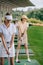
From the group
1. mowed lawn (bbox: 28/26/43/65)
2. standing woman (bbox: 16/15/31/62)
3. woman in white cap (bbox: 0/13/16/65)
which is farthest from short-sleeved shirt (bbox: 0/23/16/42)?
mowed lawn (bbox: 28/26/43/65)

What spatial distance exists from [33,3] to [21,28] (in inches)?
15.2

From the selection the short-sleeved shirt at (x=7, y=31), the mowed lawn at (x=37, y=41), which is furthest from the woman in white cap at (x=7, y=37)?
the mowed lawn at (x=37, y=41)

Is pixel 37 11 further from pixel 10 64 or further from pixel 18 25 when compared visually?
pixel 10 64

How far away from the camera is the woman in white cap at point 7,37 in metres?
3.85

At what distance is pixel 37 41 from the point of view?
407 centimetres

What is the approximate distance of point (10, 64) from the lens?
4016 millimetres

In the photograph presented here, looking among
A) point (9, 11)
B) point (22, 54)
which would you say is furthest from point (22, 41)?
point (9, 11)

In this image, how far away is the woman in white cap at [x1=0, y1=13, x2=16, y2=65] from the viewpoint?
3.85 metres

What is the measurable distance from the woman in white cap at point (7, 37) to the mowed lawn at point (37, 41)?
0.27 meters

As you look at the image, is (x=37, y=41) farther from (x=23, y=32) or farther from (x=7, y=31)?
(x=7, y=31)

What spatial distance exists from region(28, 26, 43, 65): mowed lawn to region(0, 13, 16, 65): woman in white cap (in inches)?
10.5

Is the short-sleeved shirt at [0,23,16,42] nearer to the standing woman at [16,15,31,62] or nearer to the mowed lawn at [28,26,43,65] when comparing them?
the standing woman at [16,15,31,62]

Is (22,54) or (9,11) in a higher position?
(9,11)

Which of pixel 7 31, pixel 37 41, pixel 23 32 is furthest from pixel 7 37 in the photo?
pixel 37 41
